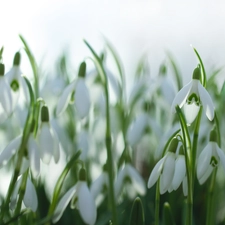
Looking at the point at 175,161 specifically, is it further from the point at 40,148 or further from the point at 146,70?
the point at 146,70

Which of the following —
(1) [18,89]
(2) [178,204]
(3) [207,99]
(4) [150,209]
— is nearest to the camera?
(3) [207,99]

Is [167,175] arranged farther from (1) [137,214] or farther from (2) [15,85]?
(2) [15,85]

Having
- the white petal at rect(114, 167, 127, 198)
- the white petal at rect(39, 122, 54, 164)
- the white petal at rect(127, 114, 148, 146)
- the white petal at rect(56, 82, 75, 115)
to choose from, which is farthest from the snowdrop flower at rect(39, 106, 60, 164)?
the white petal at rect(127, 114, 148, 146)

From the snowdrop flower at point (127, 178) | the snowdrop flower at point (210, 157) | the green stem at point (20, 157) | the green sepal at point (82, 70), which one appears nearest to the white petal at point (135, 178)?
the snowdrop flower at point (127, 178)

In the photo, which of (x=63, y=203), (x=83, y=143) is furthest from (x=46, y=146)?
(x=83, y=143)

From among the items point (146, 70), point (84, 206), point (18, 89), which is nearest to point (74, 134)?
point (146, 70)

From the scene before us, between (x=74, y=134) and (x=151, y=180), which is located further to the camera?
(x=74, y=134)
